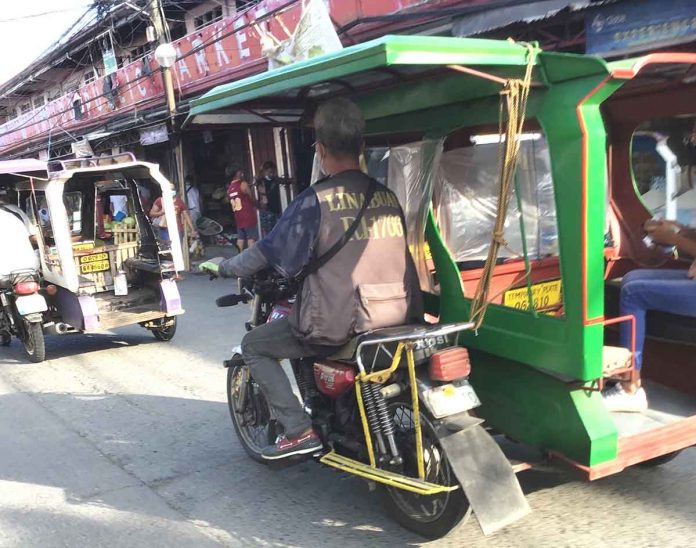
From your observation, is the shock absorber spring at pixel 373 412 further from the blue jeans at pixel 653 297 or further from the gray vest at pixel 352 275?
the blue jeans at pixel 653 297

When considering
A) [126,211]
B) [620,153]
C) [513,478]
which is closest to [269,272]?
[513,478]

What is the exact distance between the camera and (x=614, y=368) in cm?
277

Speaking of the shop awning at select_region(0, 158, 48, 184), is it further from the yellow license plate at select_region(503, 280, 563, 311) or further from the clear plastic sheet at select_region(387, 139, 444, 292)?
the yellow license plate at select_region(503, 280, 563, 311)

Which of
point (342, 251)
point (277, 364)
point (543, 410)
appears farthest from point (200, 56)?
point (543, 410)

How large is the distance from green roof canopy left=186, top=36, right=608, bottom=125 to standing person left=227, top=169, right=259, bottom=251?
8437 mm

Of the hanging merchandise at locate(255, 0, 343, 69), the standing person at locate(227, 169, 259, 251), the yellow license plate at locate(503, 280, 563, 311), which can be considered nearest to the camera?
the yellow license plate at locate(503, 280, 563, 311)

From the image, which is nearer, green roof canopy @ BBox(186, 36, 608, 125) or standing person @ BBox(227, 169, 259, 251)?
green roof canopy @ BBox(186, 36, 608, 125)

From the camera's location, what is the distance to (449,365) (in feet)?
9.05

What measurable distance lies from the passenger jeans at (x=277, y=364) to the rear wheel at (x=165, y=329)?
4327 millimetres

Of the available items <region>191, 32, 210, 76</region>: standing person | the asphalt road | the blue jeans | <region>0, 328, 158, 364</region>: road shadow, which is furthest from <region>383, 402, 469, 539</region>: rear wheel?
<region>191, 32, 210, 76</region>: standing person

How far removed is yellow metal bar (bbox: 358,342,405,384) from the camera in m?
2.86

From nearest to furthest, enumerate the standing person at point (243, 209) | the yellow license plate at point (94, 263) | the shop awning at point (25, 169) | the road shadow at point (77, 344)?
the shop awning at point (25, 169)
the road shadow at point (77, 344)
the yellow license plate at point (94, 263)
the standing person at point (243, 209)

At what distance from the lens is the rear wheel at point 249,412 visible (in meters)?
3.88

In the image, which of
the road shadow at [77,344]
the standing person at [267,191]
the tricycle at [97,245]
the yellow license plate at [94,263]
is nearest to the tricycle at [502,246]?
the tricycle at [97,245]
